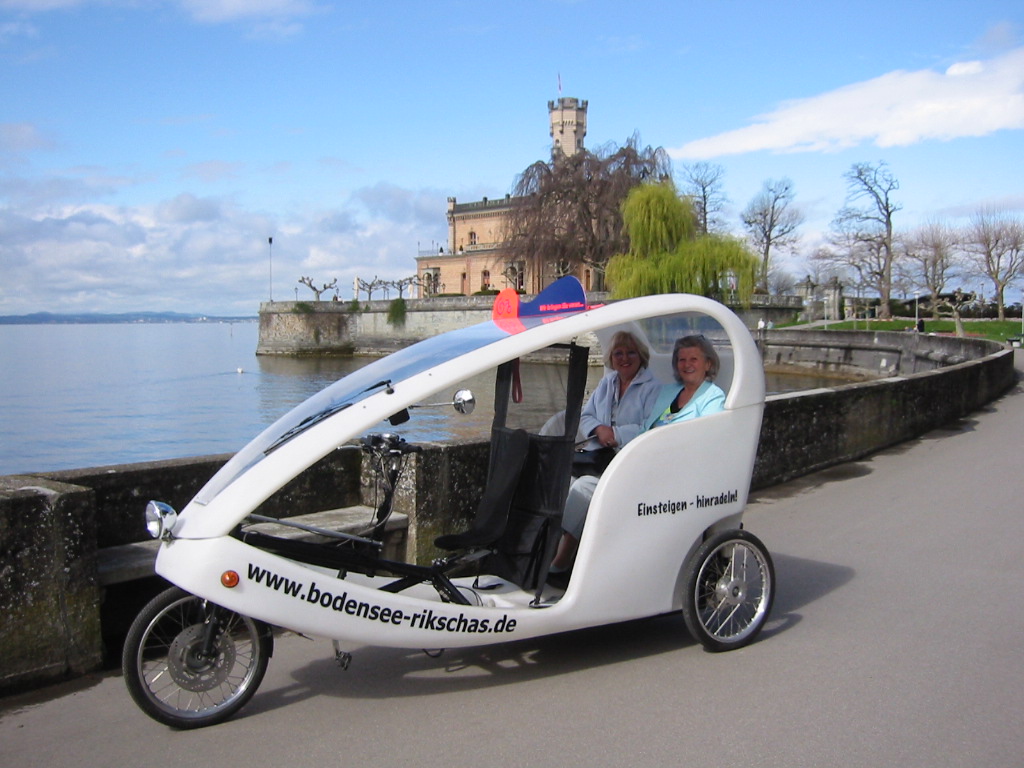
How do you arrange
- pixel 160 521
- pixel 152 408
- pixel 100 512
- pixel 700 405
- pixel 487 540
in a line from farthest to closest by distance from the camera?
1. pixel 152 408
2. pixel 100 512
3. pixel 700 405
4. pixel 487 540
5. pixel 160 521

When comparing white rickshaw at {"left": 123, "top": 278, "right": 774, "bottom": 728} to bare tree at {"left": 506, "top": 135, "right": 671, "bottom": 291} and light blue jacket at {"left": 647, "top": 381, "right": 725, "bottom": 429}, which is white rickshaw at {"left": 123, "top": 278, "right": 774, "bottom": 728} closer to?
light blue jacket at {"left": 647, "top": 381, "right": 725, "bottom": 429}

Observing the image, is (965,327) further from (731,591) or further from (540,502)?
(540,502)

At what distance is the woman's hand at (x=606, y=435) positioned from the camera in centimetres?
558

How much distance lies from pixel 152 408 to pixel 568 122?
8703cm

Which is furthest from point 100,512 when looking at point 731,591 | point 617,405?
point 731,591

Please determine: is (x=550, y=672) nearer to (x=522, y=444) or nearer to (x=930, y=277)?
(x=522, y=444)

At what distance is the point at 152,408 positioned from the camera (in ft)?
165

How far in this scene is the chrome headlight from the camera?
3998mm

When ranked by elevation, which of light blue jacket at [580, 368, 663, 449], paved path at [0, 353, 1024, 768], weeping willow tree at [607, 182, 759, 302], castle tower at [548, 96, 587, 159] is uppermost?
castle tower at [548, 96, 587, 159]

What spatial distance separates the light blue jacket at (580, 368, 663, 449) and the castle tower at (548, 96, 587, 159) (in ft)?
399

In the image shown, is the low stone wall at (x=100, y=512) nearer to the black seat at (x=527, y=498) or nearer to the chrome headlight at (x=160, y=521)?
the chrome headlight at (x=160, y=521)

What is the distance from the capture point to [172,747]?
154 inches

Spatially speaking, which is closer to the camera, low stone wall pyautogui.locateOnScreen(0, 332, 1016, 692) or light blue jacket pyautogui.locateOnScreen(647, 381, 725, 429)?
low stone wall pyautogui.locateOnScreen(0, 332, 1016, 692)

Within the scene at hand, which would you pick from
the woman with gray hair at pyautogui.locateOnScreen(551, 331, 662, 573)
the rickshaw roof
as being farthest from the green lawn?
the rickshaw roof
